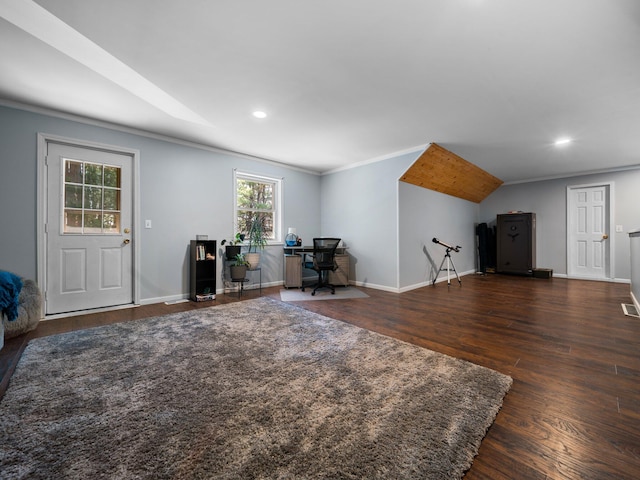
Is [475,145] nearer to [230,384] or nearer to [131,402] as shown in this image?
[230,384]

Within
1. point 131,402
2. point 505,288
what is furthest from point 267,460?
point 505,288

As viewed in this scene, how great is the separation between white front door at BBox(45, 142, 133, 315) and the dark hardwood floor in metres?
0.40

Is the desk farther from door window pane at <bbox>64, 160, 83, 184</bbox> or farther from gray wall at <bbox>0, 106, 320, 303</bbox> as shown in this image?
door window pane at <bbox>64, 160, 83, 184</bbox>

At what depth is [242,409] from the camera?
1.51 metres

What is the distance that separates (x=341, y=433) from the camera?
1.32 metres

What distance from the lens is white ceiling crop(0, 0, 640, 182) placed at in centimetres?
179

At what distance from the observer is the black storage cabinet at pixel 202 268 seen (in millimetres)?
4148

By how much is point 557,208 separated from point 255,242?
23.3 ft

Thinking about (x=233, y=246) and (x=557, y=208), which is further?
(x=557, y=208)

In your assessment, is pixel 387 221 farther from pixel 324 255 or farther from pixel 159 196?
pixel 159 196

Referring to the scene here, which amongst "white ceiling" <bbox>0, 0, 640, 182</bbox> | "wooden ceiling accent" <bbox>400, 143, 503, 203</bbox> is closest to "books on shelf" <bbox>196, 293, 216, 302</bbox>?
"white ceiling" <bbox>0, 0, 640, 182</bbox>

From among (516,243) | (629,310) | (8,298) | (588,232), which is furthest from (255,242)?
(588,232)

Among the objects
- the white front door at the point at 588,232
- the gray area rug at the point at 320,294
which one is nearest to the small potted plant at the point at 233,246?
the gray area rug at the point at 320,294

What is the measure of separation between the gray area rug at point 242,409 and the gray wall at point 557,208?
638 cm
